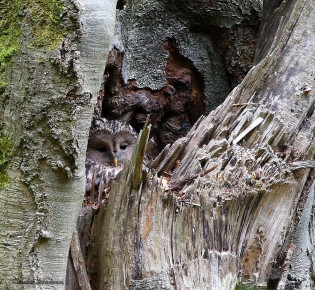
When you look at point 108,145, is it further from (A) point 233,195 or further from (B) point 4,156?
(B) point 4,156

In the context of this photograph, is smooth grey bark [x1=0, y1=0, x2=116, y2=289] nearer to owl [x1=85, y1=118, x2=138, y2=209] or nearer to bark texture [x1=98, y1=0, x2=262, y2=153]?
owl [x1=85, y1=118, x2=138, y2=209]

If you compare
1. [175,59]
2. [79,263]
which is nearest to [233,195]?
[79,263]

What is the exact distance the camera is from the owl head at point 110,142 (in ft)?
11.7

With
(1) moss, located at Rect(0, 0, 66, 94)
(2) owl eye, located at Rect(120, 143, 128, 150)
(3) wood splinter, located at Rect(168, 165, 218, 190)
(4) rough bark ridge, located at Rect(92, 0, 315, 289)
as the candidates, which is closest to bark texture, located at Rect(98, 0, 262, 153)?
(2) owl eye, located at Rect(120, 143, 128, 150)

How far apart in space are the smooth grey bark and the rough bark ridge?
386 millimetres

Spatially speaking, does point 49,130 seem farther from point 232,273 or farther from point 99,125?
point 99,125

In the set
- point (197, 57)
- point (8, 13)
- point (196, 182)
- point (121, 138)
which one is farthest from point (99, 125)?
point (8, 13)

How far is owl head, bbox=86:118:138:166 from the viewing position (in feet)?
11.7

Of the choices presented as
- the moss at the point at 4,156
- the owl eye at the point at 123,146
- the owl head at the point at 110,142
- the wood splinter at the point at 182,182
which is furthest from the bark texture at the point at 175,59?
the moss at the point at 4,156

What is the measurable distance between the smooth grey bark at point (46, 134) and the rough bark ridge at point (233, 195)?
1.27 feet

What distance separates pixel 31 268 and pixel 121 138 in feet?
6.28

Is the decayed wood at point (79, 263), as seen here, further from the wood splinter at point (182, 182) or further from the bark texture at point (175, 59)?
the bark texture at point (175, 59)

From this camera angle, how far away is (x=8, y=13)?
183cm

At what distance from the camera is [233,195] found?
91.1 inches
